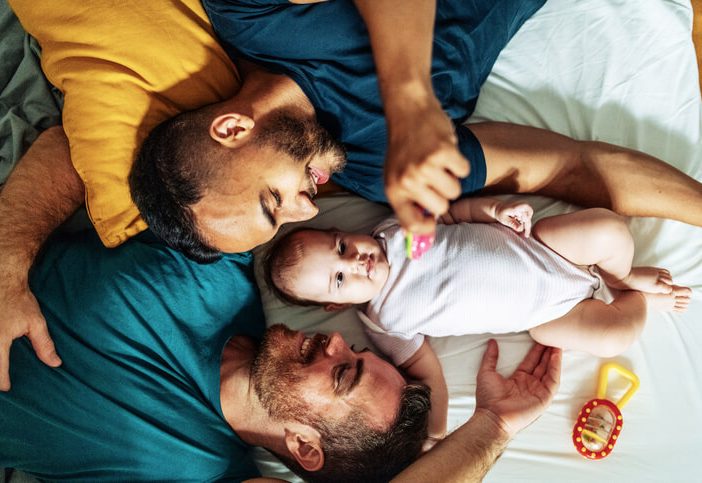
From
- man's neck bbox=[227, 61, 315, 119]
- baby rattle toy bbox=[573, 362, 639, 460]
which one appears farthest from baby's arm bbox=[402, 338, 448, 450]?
man's neck bbox=[227, 61, 315, 119]

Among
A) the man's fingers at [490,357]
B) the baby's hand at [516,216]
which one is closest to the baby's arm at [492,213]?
the baby's hand at [516,216]

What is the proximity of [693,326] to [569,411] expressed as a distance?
1.37ft

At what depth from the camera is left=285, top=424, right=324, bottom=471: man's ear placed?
144cm

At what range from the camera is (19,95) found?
1.73m

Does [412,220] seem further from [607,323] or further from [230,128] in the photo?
[607,323]

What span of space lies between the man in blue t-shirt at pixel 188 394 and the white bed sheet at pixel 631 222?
0.35 ft

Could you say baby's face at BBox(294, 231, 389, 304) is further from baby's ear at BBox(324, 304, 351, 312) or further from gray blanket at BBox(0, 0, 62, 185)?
gray blanket at BBox(0, 0, 62, 185)

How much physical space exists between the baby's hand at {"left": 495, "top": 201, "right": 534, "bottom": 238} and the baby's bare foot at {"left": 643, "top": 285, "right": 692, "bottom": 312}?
14.6 inches

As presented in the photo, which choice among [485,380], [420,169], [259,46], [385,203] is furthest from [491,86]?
[420,169]

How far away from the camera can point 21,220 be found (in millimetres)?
1493

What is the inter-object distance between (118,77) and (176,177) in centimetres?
33

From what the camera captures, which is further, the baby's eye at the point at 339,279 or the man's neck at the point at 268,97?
the baby's eye at the point at 339,279

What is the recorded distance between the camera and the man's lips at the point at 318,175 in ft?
4.77

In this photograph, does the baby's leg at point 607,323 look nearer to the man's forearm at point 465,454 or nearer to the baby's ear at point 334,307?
the man's forearm at point 465,454
